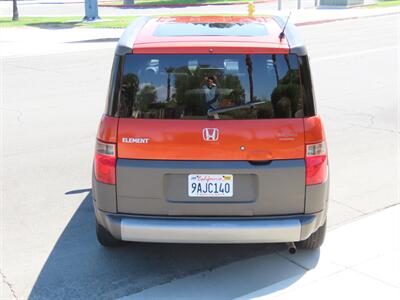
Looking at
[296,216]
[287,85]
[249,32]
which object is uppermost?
[249,32]

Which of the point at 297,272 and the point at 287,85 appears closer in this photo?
the point at 287,85

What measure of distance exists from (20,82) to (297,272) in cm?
1017

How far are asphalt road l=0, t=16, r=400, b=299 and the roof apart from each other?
5.72 ft

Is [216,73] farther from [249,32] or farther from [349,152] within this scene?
[349,152]

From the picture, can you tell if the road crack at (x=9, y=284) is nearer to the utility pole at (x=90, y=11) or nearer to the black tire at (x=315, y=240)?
the black tire at (x=315, y=240)

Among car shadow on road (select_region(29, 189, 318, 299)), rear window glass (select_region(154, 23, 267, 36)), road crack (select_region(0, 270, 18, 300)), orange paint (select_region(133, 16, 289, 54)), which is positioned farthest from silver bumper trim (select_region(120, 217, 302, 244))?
rear window glass (select_region(154, 23, 267, 36))

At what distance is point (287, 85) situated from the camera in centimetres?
427

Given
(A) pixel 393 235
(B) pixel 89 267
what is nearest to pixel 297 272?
(A) pixel 393 235

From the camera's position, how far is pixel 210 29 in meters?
4.74

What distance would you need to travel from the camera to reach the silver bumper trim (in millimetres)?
4199

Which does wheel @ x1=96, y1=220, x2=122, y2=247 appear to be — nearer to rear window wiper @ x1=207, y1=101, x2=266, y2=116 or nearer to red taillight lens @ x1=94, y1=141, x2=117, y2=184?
red taillight lens @ x1=94, y1=141, x2=117, y2=184

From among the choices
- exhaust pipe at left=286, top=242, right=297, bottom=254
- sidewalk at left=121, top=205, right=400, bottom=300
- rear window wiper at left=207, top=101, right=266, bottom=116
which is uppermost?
rear window wiper at left=207, top=101, right=266, bottom=116

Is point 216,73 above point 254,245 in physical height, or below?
above

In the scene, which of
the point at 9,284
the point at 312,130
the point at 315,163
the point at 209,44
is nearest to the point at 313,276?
the point at 315,163
